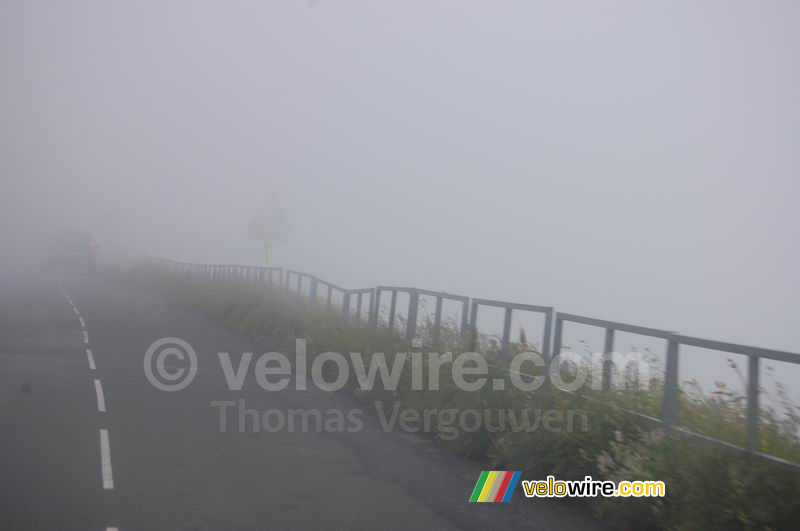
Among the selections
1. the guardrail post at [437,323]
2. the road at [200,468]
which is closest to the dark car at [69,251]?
the road at [200,468]

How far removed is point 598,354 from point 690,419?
5.79 ft

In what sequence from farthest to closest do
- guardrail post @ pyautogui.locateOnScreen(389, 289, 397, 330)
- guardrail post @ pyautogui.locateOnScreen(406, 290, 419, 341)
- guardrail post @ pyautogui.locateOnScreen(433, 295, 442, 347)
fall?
guardrail post @ pyautogui.locateOnScreen(389, 289, 397, 330) → guardrail post @ pyautogui.locateOnScreen(406, 290, 419, 341) → guardrail post @ pyautogui.locateOnScreen(433, 295, 442, 347)

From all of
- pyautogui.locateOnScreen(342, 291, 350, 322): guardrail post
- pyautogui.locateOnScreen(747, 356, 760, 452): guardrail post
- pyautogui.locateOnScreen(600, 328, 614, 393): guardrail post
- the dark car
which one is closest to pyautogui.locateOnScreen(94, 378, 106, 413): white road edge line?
pyautogui.locateOnScreen(342, 291, 350, 322): guardrail post

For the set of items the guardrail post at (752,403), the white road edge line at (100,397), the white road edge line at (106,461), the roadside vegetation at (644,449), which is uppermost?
the guardrail post at (752,403)

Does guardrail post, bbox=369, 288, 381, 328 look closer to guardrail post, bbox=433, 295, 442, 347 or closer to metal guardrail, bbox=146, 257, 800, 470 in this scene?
metal guardrail, bbox=146, 257, 800, 470

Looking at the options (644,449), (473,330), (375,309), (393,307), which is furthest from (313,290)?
(644,449)

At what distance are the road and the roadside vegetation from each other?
43cm

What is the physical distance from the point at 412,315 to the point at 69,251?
4355 centimetres

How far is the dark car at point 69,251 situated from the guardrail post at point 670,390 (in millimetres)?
50142

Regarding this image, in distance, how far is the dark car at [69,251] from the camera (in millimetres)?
53125

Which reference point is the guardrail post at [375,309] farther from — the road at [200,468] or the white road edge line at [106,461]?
the white road edge line at [106,461]

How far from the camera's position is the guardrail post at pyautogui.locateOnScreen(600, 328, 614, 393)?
9.48 meters

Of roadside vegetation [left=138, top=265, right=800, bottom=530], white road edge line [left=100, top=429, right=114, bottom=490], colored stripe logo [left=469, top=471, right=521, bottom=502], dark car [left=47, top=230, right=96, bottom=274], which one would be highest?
dark car [left=47, top=230, right=96, bottom=274]

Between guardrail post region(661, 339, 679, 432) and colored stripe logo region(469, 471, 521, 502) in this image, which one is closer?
guardrail post region(661, 339, 679, 432)
